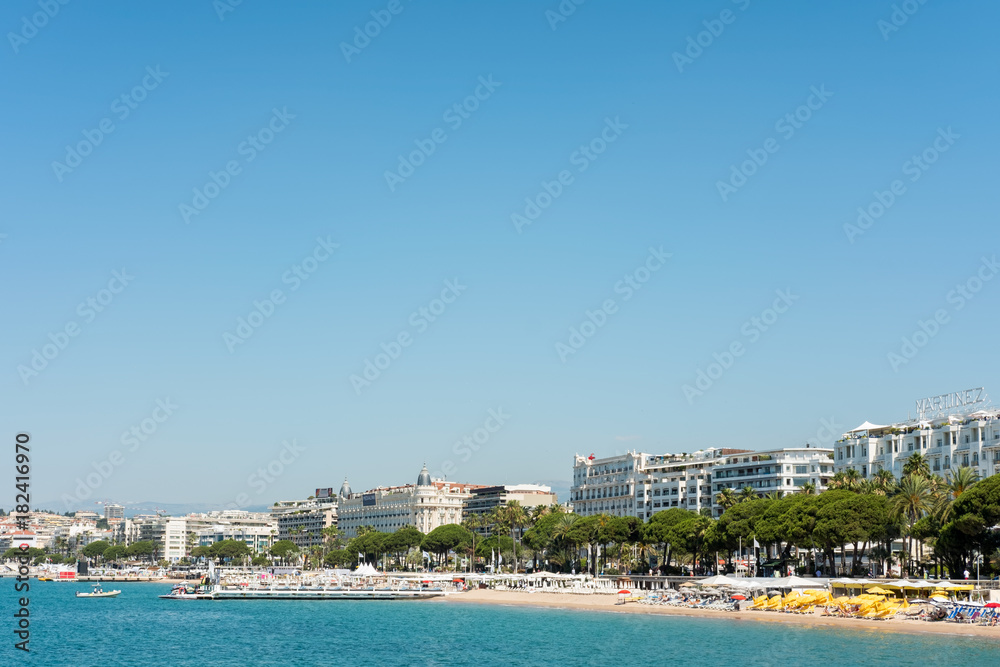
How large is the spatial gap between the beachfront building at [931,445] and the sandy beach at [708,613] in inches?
1266

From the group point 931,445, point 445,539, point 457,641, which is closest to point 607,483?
point 445,539

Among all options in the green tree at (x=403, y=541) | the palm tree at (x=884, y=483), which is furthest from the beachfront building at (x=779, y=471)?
the green tree at (x=403, y=541)

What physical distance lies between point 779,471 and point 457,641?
7432 cm

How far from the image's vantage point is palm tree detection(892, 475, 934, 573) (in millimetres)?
86625

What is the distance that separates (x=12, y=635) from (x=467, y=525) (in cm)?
11047

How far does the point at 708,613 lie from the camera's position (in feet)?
298

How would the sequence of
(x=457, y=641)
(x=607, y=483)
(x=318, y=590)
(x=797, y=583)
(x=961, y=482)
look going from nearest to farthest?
(x=457, y=641), (x=961, y=482), (x=797, y=583), (x=318, y=590), (x=607, y=483)

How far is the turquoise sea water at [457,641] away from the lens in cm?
6341

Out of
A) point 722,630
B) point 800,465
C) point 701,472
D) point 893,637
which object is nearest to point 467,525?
point 701,472

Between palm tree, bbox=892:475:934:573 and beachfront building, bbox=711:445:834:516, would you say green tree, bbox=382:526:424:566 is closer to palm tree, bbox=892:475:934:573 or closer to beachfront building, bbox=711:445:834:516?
beachfront building, bbox=711:445:834:516

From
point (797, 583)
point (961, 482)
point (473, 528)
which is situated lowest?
point (473, 528)

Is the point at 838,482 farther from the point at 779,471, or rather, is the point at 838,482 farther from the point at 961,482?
the point at 779,471

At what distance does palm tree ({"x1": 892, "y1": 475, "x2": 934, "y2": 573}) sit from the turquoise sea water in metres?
16.7

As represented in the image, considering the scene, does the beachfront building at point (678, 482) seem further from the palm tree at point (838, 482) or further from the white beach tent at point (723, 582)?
the white beach tent at point (723, 582)
